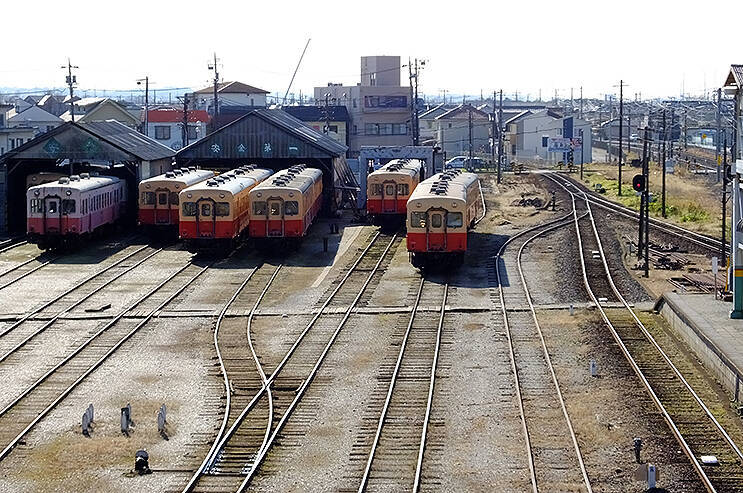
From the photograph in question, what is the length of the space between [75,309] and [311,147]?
21.2 meters

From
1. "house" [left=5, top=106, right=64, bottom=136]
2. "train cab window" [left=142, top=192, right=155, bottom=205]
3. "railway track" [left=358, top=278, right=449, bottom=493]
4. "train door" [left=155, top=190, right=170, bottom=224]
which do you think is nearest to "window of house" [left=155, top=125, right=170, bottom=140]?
"house" [left=5, top=106, right=64, bottom=136]

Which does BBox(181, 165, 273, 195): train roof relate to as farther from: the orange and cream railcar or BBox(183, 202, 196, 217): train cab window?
the orange and cream railcar

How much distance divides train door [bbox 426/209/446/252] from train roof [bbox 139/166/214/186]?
1114cm

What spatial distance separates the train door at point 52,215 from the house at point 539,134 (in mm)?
59606

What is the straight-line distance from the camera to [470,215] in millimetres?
34969

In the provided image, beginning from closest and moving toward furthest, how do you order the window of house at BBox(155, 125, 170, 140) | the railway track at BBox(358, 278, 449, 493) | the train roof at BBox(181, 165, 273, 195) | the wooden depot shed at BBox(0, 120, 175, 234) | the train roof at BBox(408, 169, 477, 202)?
the railway track at BBox(358, 278, 449, 493)
the train roof at BBox(408, 169, 477, 202)
the train roof at BBox(181, 165, 273, 195)
the wooden depot shed at BBox(0, 120, 175, 234)
the window of house at BBox(155, 125, 170, 140)

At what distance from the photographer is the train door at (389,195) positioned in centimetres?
3988

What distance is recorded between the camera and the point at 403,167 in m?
43.1

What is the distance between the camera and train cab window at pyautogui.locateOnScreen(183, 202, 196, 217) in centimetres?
3356

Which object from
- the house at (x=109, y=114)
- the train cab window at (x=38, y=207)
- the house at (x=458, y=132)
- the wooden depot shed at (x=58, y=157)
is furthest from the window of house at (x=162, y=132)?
the train cab window at (x=38, y=207)

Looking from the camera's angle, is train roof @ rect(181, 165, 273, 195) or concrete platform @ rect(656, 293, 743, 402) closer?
concrete platform @ rect(656, 293, 743, 402)

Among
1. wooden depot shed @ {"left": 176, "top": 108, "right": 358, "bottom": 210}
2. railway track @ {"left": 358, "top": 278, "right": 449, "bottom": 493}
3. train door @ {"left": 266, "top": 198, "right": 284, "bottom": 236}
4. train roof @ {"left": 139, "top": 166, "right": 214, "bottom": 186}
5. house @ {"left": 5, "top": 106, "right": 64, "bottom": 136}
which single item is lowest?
railway track @ {"left": 358, "top": 278, "right": 449, "bottom": 493}

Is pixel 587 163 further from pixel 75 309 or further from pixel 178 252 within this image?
pixel 75 309

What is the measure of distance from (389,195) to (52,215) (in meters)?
11.8
